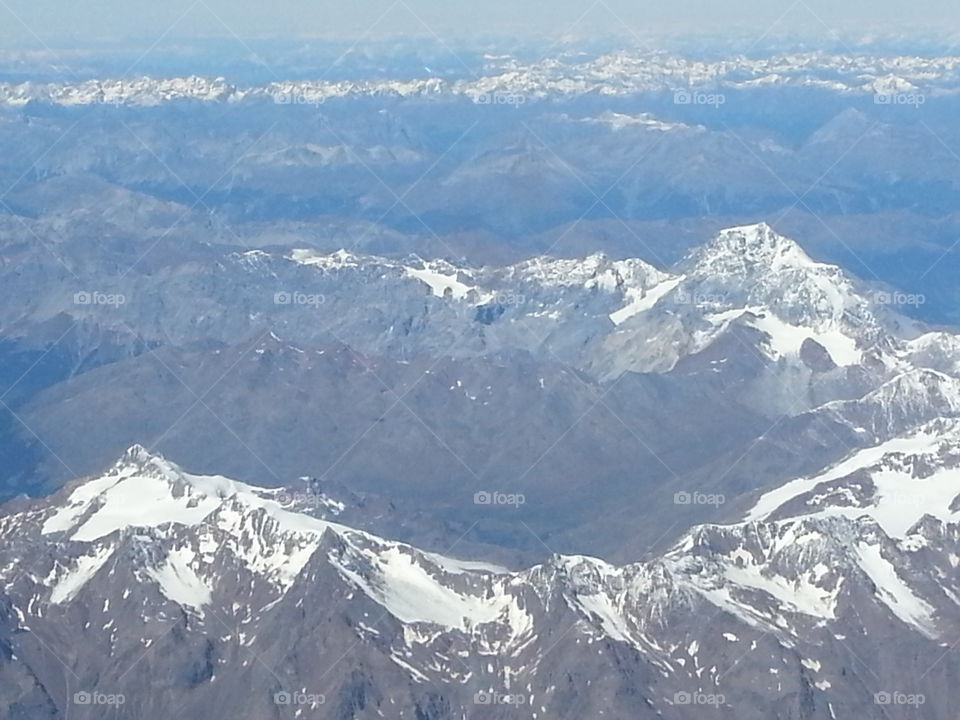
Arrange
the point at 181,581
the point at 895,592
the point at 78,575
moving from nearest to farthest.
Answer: the point at 895,592 < the point at 181,581 < the point at 78,575

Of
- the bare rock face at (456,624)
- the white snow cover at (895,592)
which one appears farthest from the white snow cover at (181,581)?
the white snow cover at (895,592)

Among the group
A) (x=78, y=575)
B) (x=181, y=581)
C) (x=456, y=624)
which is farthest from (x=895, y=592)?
(x=78, y=575)

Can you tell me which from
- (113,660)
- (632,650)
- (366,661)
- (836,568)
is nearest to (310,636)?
(366,661)

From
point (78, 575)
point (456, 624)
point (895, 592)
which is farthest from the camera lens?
point (78, 575)

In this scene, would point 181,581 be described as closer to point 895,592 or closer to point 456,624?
point 456,624

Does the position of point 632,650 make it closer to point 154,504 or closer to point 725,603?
point 725,603

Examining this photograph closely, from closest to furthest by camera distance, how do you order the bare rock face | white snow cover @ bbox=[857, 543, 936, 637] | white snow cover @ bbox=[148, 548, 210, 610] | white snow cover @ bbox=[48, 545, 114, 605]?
the bare rock face → white snow cover @ bbox=[857, 543, 936, 637] → white snow cover @ bbox=[148, 548, 210, 610] → white snow cover @ bbox=[48, 545, 114, 605]

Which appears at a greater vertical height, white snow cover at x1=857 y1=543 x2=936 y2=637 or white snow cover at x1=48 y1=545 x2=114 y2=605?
white snow cover at x1=48 y1=545 x2=114 y2=605

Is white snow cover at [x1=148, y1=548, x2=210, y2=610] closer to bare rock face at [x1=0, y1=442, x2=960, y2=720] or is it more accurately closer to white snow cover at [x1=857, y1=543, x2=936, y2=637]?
bare rock face at [x1=0, y1=442, x2=960, y2=720]

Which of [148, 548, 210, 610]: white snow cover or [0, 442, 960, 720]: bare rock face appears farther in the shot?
[148, 548, 210, 610]: white snow cover

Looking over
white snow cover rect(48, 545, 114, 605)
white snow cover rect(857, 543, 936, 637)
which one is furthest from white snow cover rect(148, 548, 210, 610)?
white snow cover rect(857, 543, 936, 637)

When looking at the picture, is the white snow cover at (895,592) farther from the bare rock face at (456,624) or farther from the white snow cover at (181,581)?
the white snow cover at (181,581)

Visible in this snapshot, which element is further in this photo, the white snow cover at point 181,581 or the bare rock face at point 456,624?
the white snow cover at point 181,581
